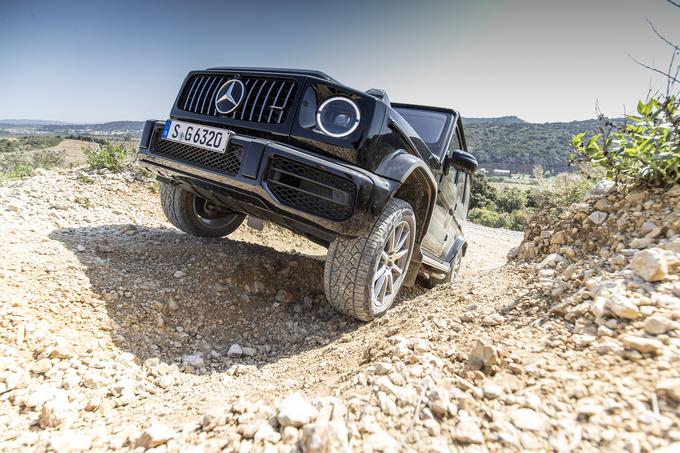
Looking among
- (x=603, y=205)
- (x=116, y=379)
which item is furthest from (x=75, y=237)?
(x=603, y=205)

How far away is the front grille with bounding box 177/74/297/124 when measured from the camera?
2230 mm

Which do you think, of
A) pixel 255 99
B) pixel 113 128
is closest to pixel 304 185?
pixel 255 99

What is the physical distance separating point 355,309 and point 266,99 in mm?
1380

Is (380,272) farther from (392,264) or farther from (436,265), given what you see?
(436,265)

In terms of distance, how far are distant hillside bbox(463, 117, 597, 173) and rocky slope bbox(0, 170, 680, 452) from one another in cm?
3026

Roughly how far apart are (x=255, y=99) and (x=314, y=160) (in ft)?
2.24

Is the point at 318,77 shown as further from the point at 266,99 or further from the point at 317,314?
the point at 317,314

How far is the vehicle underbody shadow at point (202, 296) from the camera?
2.18 metres

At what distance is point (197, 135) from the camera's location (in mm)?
2293

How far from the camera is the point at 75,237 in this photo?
10.4 feet

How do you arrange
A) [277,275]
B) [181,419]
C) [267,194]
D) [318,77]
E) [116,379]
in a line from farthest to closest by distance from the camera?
[277,275], [318,77], [267,194], [116,379], [181,419]

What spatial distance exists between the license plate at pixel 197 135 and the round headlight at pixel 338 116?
53 centimetres

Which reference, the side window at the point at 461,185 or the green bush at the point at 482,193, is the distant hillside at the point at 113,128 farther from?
the green bush at the point at 482,193

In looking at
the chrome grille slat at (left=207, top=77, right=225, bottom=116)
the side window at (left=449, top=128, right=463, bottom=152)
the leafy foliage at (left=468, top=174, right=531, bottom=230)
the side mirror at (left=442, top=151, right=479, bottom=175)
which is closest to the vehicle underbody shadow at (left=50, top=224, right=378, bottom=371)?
the chrome grille slat at (left=207, top=77, right=225, bottom=116)
